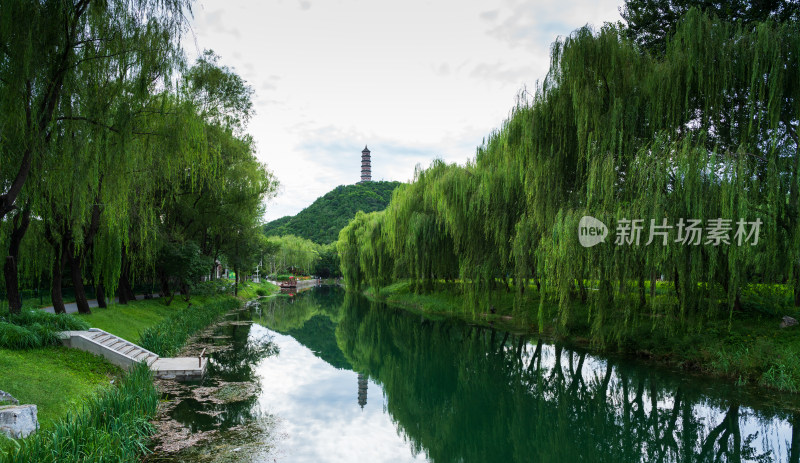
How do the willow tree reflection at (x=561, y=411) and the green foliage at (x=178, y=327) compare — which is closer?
the willow tree reflection at (x=561, y=411)

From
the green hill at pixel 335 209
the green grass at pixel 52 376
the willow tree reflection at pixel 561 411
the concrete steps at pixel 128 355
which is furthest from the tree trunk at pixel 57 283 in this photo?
the green hill at pixel 335 209

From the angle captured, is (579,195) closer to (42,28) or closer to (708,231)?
(708,231)

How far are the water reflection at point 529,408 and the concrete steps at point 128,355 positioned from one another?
74.8 inches

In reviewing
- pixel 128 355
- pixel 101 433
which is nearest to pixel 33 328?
pixel 128 355

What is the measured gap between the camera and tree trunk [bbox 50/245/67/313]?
36.8ft

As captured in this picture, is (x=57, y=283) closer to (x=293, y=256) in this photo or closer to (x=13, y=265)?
(x=13, y=265)

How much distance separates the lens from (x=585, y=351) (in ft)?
43.2

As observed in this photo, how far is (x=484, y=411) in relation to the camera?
350 inches

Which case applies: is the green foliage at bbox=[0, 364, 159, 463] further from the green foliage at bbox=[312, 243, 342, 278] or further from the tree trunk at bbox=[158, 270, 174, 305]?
the green foliage at bbox=[312, 243, 342, 278]

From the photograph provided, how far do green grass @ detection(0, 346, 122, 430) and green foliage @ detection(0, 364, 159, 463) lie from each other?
11.4 inches

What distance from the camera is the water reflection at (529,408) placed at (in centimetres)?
698

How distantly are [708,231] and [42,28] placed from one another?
1010 centimetres

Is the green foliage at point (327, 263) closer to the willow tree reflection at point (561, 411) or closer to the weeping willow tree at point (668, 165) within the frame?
the willow tree reflection at point (561, 411)

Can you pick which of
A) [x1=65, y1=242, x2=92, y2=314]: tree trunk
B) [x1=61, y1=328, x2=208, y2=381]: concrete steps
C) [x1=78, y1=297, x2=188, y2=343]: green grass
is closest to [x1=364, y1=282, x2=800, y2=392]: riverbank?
[x1=61, y1=328, x2=208, y2=381]: concrete steps
